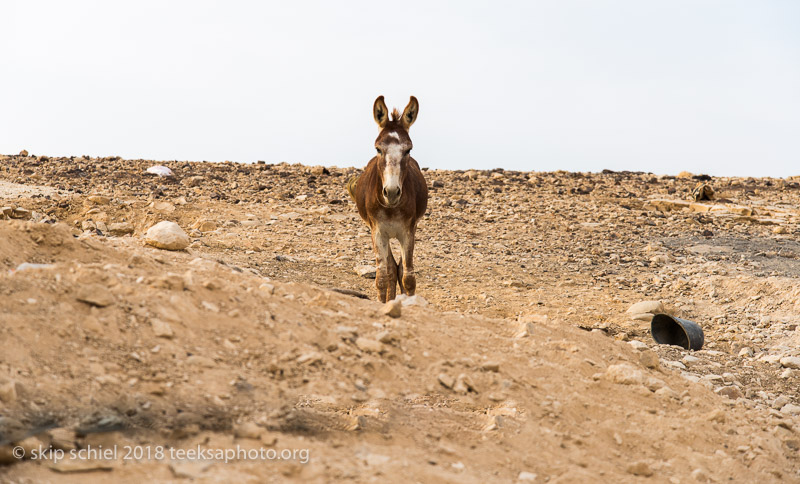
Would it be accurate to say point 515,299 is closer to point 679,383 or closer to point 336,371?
point 679,383

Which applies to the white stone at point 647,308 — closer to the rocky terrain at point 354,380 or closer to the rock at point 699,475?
the rocky terrain at point 354,380

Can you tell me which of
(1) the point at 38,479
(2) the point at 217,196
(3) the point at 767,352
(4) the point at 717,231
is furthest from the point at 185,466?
(4) the point at 717,231

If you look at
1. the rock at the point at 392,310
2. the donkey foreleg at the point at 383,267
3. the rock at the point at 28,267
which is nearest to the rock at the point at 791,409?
the rock at the point at 392,310

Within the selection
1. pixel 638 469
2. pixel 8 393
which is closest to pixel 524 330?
pixel 638 469

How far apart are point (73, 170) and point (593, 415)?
16462 mm

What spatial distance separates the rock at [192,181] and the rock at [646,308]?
37.3ft

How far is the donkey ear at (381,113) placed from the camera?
8906 mm

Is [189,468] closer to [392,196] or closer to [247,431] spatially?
[247,431]

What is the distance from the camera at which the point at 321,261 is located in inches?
480

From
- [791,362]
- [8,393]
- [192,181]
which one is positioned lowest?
[791,362]

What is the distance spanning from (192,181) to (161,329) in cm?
1355

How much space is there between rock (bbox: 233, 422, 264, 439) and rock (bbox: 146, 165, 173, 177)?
15.2m

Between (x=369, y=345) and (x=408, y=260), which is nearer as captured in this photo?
(x=369, y=345)

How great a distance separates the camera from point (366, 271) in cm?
1159
